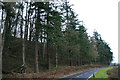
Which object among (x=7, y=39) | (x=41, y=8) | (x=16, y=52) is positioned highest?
(x=41, y=8)

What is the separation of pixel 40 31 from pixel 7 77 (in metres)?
9.91

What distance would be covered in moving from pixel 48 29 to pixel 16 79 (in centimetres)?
1059

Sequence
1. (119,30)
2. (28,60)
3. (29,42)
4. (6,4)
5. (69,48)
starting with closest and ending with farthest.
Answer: (119,30) → (6,4) → (28,60) → (29,42) → (69,48)

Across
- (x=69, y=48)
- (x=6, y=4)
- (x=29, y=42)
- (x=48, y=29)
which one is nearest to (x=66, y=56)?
(x=69, y=48)

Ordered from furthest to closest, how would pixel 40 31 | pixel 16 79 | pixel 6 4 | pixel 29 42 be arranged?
pixel 29 42 → pixel 40 31 → pixel 6 4 → pixel 16 79

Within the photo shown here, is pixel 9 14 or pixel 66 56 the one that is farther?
pixel 66 56

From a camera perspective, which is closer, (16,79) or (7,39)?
(16,79)

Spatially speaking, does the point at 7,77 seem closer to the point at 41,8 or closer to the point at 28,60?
the point at 41,8

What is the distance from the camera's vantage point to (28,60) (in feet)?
105

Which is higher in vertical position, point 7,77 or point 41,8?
point 41,8

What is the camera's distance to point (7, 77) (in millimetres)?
14477

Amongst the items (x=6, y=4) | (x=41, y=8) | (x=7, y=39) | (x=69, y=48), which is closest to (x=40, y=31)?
(x=41, y=8)

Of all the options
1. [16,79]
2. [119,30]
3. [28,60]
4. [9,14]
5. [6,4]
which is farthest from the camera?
[28,60]

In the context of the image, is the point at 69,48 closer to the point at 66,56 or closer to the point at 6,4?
the point at 66,56
